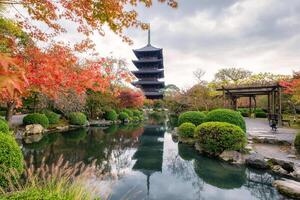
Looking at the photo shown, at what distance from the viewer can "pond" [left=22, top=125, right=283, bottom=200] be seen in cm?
491

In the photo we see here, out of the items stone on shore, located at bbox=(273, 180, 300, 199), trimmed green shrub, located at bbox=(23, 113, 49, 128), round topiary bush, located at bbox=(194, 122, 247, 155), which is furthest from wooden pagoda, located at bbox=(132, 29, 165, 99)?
stone on shore, located at bbox=(273, 180, 300, 199)

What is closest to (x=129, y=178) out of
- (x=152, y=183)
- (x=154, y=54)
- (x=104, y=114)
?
(x=152, y=183)

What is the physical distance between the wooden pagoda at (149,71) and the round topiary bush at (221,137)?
30.9m

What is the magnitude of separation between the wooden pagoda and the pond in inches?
1180

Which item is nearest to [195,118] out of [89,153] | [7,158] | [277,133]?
[277,133]

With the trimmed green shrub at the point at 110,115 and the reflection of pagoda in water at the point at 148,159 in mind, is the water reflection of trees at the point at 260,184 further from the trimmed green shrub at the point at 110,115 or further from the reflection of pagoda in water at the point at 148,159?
the trimmed green shrub at the point at 110,115

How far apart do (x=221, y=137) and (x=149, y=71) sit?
33122 millimetres

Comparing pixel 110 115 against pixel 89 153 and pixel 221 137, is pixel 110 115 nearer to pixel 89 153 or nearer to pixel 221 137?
pixel 89 153

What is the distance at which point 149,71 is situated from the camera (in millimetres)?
39875

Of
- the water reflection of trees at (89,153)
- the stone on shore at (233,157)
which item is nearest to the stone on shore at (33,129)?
the water reflection of trees at (89,153)

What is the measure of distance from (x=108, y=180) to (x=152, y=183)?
3.55 feet

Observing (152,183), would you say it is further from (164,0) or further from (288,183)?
(164,0)

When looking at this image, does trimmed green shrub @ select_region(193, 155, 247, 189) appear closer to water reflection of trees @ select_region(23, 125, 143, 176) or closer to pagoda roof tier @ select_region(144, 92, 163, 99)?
water reflection of trees @ select_region(23, 125, 143, 176)

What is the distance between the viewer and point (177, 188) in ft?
17.4
